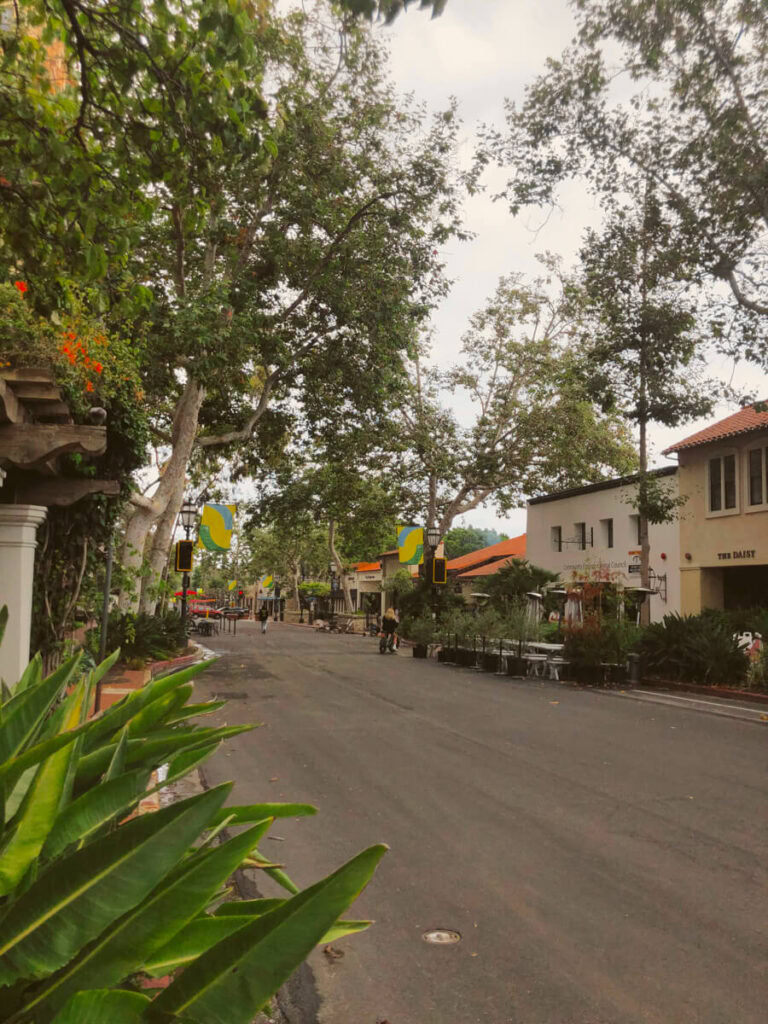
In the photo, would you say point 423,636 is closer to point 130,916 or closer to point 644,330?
point 644,330

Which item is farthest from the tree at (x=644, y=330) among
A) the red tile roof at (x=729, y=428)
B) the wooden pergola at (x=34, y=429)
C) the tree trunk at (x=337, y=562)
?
the tree trunk at (x=337, y=562)

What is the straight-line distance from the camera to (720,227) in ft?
56.1

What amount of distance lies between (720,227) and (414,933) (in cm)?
Answer: 1652

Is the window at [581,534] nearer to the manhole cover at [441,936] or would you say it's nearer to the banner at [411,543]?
the banner at [411,543]

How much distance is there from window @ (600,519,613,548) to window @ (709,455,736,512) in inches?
244

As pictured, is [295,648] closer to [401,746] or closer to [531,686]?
[531,686]

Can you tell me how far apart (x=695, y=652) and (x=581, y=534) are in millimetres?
17457

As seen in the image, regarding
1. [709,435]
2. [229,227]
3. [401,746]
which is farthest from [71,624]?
[709,435]

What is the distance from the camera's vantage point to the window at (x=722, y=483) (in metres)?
27.0

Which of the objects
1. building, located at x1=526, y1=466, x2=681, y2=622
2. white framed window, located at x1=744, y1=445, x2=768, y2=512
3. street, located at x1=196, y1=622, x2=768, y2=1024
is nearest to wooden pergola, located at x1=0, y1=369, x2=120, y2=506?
street, located at x1=196, y1=622, x2=768, y2=1024

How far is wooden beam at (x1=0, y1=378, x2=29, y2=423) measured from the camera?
6793mm

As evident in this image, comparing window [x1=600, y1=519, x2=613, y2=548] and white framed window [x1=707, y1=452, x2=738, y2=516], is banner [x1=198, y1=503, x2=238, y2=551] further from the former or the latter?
window [x1=600, y1=519, x2=613, y2=548]

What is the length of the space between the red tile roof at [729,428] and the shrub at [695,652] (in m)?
7.71

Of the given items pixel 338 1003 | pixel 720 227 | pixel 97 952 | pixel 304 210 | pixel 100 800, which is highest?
pixel 304 210
